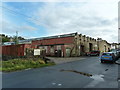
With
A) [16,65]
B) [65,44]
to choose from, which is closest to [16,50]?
[16,65]

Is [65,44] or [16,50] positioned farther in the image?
[65,44]

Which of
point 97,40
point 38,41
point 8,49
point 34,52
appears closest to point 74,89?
point 34,52

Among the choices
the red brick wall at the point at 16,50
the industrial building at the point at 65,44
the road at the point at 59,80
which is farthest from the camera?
the industrial building at the point at 65,44

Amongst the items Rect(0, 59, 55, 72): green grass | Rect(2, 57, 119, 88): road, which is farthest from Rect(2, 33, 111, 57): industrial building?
Rect(2, 57, 119, 88): road

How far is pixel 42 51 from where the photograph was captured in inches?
655

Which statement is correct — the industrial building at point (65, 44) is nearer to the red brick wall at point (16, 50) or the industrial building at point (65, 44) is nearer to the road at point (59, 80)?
the red brick wall at point (16, 50)

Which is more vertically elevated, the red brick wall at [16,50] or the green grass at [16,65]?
the red brick wall at [16,50]

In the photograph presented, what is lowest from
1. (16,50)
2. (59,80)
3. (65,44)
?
(59,80)

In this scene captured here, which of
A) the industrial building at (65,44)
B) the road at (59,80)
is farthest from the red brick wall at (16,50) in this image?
the road at (59,80)

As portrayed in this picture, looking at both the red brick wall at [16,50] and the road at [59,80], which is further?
the red brick wall at [16,50]

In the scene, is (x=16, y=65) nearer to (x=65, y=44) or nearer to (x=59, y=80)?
(x=59, y=80)

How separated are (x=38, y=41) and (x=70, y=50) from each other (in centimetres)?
1234

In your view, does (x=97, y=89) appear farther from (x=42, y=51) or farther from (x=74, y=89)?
(x=42, y=51)

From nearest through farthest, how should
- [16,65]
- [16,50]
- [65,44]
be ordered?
[16,65], [16,50], [65,44]
